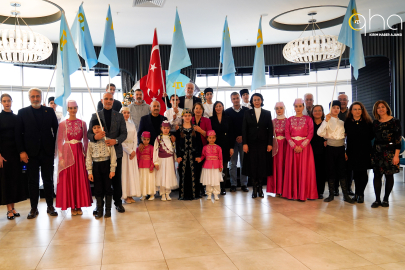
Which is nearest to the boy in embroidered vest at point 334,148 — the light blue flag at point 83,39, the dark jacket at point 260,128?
the dark jacket at point 260,128

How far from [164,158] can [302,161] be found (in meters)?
2.11

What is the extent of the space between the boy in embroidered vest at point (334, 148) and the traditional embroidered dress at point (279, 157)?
57 cm

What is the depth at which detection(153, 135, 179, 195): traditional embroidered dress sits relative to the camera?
5188 millimetres

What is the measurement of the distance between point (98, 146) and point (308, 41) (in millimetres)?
5005

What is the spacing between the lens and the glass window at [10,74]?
9.20 m

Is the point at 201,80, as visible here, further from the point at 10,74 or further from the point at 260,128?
the point at 260,128

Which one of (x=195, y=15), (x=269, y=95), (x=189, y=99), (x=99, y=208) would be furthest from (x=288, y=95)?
(x=99, y=208)

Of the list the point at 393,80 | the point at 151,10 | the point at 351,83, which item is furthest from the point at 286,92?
the point at 151,10

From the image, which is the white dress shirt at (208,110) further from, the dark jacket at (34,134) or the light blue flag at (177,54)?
the dark jacket at (34,134)

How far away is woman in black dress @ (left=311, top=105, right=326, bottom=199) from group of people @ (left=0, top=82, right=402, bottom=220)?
2 centimetres

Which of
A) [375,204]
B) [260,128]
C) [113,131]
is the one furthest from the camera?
[260,128]

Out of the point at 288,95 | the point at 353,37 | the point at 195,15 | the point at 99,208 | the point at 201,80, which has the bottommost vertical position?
the point at 99,208

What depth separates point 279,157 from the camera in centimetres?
521

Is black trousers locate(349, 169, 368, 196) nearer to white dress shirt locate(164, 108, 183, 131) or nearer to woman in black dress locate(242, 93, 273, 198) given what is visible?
woman in black dress locate(242, 93, 273, 198)
